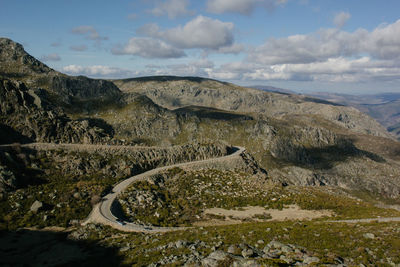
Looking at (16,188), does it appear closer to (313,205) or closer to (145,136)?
(313,205)

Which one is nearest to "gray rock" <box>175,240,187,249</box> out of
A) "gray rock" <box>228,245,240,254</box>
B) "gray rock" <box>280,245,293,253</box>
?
"gray rock" <box>228,245,240,254</box>

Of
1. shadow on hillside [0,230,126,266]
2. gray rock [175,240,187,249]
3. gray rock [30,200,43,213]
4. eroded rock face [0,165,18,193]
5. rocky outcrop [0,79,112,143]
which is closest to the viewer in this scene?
gray rock [175,240,187,249]

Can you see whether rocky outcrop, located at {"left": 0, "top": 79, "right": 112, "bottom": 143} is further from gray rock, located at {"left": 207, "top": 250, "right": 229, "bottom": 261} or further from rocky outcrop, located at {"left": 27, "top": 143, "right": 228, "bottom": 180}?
gray rock, located at {"left": 207, "top": 250, "right": 229, "bottom": 261}

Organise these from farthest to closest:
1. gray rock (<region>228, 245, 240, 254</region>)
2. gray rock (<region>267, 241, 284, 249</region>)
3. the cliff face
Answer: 1. the cliff face
2. gray rock (<region>267, 241, 284, 249</region>)
3. gray rock (<region>228, 245, 240, 254</region>)

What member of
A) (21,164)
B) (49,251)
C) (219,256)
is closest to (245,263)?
(219,256)

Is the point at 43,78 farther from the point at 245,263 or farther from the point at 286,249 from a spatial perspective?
the point at 245,263

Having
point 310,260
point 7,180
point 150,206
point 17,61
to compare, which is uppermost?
point 17,61

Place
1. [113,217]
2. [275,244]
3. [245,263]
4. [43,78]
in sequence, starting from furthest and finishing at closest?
[43,78] < [113,217] < [275,244] < [245,263]

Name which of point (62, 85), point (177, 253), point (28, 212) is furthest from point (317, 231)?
point (62, 85)

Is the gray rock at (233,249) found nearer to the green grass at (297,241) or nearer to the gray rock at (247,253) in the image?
the gray rock at (247,253)
